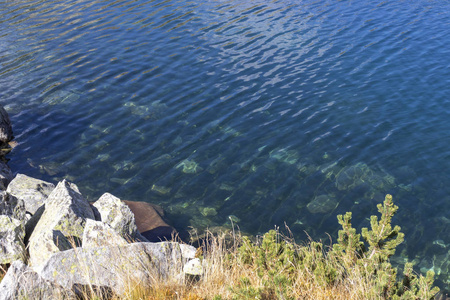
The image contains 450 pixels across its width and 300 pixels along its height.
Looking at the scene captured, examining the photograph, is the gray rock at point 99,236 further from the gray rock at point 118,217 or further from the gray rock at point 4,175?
the gray rock at point 4,175

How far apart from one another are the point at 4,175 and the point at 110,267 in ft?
27.1

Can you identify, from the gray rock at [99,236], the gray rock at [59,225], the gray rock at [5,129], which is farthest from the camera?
the gray rock at [5,129]

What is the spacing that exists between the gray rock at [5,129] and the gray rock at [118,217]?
27.9ft

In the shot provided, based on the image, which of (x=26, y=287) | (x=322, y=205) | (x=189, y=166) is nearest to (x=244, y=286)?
(x=26, y=287)

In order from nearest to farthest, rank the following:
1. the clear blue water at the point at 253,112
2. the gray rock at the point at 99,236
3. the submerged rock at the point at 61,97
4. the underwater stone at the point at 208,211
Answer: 1. the gray rock at the point at 99,236
2. the underwater stone at the point at 208,211
3. the clear blue water at the point at 253,112
4. the submerged rock at the point at 61,97

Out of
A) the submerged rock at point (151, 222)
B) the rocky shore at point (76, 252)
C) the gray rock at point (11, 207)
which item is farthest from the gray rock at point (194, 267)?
the gray rock at point (11, 207)

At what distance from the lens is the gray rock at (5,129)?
16.4m

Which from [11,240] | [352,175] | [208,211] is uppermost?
[11,240]

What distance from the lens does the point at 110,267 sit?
23.8 ft

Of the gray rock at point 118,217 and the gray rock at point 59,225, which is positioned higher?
the gray rock at point 59,225

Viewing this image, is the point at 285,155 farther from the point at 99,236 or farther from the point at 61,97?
the point at 61,97

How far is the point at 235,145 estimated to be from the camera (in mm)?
15242

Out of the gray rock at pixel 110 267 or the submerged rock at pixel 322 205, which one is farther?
the submerged rock at pixel 322 205

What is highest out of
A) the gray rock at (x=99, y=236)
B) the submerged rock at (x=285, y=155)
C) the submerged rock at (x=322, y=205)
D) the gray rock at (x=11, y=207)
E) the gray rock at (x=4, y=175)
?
the gray rock at (x=99, y=236)
